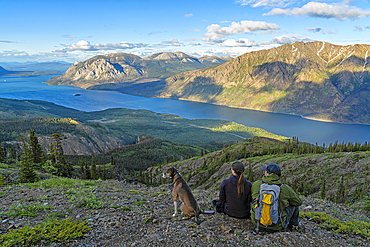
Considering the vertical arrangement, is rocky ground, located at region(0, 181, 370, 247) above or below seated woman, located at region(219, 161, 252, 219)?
below

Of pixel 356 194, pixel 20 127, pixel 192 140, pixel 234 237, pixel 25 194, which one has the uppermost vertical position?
pixel 234 237

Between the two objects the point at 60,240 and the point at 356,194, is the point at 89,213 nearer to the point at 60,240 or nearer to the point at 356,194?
the point at 60,240

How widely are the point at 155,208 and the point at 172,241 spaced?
4.10 m

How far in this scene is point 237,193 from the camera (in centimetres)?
930

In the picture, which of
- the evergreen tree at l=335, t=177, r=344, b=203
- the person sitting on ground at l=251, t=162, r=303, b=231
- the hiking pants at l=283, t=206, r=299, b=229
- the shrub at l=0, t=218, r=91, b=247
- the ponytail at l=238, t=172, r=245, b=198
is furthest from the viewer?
the evergreen tree at l=335, t=177, r=344, b=203

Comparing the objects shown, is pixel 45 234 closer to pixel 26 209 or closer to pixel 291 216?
pixel 26 209

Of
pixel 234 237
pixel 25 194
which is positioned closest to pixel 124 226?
pixel 234 237

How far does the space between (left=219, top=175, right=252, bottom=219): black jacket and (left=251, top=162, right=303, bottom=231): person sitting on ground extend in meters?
0.43

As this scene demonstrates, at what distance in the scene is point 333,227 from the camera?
9992 mm

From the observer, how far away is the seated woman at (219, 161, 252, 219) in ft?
29.6

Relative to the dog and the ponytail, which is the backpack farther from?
the dog

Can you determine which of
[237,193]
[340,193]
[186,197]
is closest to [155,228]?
[186,197]

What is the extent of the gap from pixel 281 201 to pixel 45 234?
29.9ft

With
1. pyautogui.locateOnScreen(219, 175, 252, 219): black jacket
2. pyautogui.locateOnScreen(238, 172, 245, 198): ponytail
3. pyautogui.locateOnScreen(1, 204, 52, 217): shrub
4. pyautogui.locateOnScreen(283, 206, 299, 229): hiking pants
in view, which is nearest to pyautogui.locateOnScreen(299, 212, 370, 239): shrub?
pyautogui.locateOnScreen(283, 206, 299, 229): hiking pants
